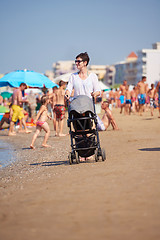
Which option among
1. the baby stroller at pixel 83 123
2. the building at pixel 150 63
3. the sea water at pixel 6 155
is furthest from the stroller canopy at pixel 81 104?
the building at pixel 150 63

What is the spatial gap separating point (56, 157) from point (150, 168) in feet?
10.7

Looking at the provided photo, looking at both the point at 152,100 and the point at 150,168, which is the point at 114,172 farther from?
the point at 152,100

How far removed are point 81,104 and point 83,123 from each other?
34 centimetres

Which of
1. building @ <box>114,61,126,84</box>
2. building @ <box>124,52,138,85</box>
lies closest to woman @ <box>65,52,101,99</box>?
building @ <box>124,52,138,85</box>

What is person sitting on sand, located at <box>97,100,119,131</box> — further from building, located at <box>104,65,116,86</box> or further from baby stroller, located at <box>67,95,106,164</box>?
building, located at <box>104,65,116,86</box>

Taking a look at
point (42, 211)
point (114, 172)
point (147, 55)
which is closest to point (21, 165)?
point (114, 172)

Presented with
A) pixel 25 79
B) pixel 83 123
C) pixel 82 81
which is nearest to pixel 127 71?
pixel 25 79

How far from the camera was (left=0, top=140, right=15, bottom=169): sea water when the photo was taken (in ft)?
27.2

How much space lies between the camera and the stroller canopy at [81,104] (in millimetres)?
5832

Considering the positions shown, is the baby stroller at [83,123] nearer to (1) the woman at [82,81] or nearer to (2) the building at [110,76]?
(1) the woman at [82,81]

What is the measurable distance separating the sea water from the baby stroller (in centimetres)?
214

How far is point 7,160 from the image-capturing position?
8.70 m

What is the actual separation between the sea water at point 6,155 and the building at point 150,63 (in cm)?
12717

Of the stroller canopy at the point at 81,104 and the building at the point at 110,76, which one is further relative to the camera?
the building at the point at 110,76
